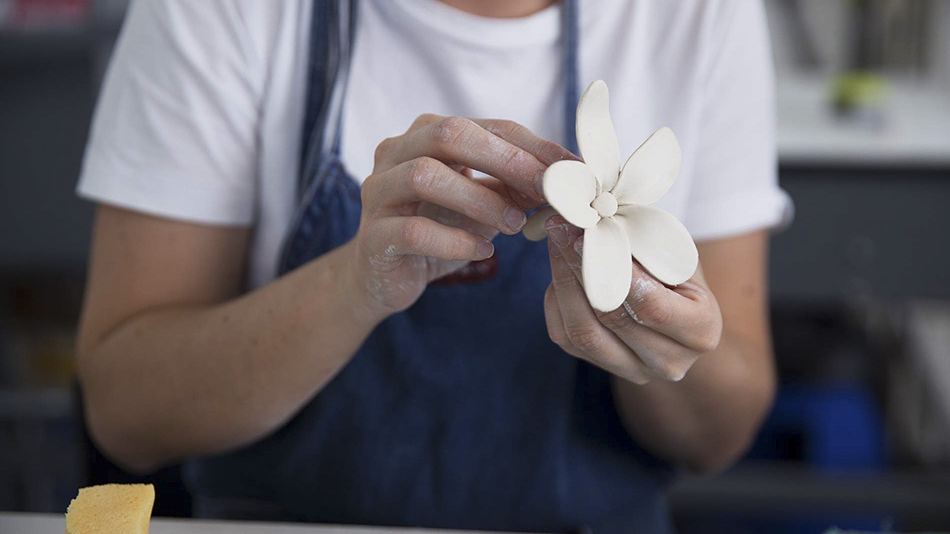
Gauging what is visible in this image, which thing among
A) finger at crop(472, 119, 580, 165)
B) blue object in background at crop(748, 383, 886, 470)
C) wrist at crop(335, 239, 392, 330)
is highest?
finger at crop(472, 119, 580, 165)

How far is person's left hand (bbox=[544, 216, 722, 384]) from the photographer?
15.1 inches

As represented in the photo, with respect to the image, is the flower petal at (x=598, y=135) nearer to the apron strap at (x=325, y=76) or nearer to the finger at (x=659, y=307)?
the finger at (x=659, y=307)

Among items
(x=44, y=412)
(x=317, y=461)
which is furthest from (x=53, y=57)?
(x=317, y=461)

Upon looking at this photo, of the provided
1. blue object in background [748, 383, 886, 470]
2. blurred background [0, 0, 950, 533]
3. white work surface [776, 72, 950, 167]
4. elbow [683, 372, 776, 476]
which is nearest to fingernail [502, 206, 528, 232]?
elbow [683, 372, 776, 476]

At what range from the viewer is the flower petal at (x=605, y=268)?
0.36 metres

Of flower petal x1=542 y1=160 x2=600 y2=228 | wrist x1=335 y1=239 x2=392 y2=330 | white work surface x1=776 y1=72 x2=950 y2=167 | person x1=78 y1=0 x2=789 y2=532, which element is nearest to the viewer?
flower petal x1=542 y1=160 x2=600 y2=228

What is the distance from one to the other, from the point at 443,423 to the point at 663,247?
11.8 inches

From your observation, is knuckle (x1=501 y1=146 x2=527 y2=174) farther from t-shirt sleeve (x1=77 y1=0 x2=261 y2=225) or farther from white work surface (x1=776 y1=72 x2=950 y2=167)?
white work surface (x1=776 y1=72 x2=950 y2=167)

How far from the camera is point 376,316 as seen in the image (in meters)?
0.50

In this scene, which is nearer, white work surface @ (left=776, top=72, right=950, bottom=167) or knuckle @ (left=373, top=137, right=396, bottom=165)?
knuckle @ (left=373, top=137, right=396, bottom=165)

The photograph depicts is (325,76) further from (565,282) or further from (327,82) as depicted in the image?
(565,282)

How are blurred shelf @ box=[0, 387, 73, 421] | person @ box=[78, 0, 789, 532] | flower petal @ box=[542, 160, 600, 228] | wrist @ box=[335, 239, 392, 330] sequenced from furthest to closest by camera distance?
blurred shelf @ box=[0, 387, 73, 421] < person @ box=[78, 0, 789, 532] < wrist @ box=[335, 239, 392, 330] < flower petal @ box=[542, 160, 600, 228]

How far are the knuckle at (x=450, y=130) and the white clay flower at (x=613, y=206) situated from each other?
0.18 feet

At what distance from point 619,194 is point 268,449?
1.17 feet
